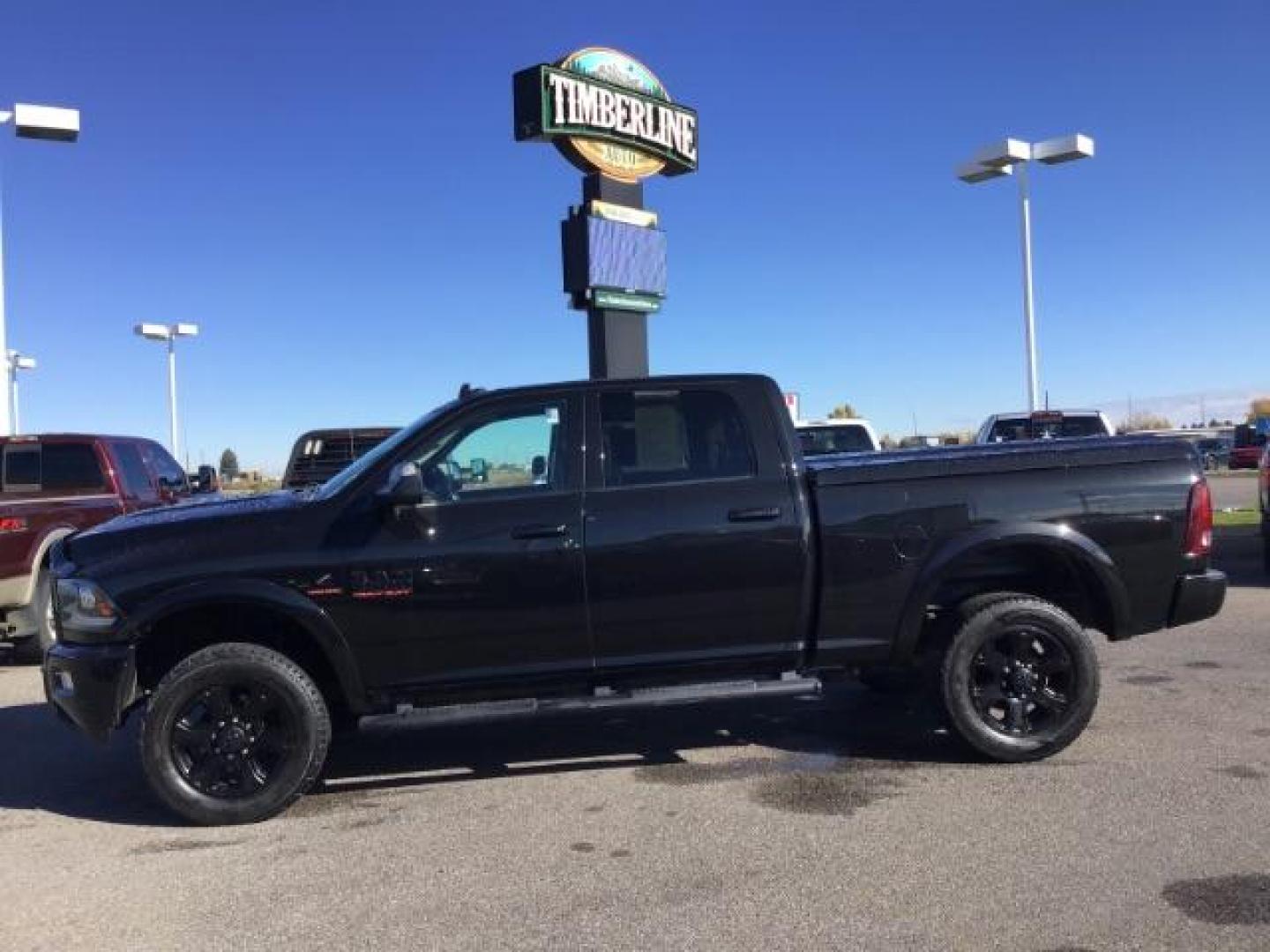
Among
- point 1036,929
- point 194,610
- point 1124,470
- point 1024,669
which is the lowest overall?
point 1036,929

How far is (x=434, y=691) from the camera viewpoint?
→ 5266 mm

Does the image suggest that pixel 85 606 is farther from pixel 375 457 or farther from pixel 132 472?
pixel 132 472

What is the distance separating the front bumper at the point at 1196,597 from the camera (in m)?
5.64

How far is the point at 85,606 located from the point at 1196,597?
5.46 metres

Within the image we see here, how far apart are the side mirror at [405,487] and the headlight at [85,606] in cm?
133

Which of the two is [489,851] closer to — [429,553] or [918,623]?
[429,553]

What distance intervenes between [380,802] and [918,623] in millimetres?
2792

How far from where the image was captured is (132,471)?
10539mm

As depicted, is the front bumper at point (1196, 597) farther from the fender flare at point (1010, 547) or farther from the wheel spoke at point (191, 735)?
the wheel spoke at point (191, 735)

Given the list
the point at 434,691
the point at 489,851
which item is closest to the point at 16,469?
the point at 434,691

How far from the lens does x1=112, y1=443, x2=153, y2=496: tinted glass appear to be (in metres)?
10.3

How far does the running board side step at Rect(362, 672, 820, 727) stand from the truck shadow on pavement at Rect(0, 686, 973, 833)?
7 centimetres

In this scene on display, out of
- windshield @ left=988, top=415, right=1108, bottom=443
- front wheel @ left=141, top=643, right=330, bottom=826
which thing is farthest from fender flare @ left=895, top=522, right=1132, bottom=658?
windshield @ left=988, top=415, right=1108, bottom=443

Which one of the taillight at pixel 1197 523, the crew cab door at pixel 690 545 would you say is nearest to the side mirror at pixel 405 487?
the crew cab door at pixel 690 545
